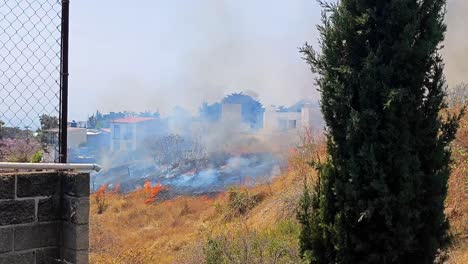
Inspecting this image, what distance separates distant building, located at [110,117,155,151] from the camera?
535 inches

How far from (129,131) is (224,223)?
7.51 meters

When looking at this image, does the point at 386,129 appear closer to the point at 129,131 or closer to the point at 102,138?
the point at 102,138

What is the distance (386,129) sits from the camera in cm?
284

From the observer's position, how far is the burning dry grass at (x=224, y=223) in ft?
14.4

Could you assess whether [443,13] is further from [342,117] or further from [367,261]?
[367,261]

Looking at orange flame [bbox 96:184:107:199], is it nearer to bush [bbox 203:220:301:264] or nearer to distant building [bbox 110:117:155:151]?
distant building [bbox 110:117:155:151]

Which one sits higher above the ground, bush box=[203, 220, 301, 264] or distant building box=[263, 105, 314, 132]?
distant building box=[263, 105, 314, 132]

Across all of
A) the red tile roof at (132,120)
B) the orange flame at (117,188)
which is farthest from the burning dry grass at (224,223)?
the red tile roof at (132,120)

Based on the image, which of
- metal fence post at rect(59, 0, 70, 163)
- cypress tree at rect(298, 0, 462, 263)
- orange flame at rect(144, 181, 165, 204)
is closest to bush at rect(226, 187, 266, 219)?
orange flame at rect(144, 181, 165, 204)

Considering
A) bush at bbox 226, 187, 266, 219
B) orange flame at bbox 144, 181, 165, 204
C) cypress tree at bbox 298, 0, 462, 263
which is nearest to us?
cypress tree at bbox 298, 0, 462, 263

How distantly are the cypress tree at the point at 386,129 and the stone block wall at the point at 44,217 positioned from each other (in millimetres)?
1540

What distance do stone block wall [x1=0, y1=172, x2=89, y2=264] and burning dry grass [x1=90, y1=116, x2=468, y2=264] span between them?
1.99 meters

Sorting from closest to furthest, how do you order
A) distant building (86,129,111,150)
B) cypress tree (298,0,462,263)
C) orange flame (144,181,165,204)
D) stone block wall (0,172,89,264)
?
stone block wall (0,172,89,264), cypress tree (298,0,462,263), orange flame (144,181,165,204), distant building (86,129,111,150)

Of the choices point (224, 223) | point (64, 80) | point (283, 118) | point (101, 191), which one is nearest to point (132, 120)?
point (101, 191)
